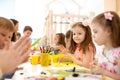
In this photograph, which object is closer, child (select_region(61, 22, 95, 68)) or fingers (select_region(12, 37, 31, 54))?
fingers (select_region(12, 37, 31, 54))

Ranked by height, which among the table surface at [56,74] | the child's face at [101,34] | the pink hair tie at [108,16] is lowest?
the table surface at [56,74]

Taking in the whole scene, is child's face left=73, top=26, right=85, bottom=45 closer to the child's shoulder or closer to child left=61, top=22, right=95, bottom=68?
child left=61, top=22, right=95, bottom=68

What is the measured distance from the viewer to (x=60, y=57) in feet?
5.93

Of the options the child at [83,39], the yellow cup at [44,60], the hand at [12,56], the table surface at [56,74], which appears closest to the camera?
the hand at [12,56]

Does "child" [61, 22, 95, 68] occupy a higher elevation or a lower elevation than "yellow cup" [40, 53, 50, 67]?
higher

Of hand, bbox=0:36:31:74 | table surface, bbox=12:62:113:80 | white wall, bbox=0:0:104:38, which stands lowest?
table surface, bbox=12:62:113:80

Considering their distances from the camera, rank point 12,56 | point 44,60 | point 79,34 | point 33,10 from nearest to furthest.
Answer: point 12,56 → point 44,60 → point 79,34 → point 33,10

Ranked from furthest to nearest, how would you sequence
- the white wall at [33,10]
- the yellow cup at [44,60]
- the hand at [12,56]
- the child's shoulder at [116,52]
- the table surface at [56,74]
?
the white wall at [33,10]
the yellow cup at [44,60]
the child's shoulder at [116,52]
the table surface at [56,74]
the hand at [12,56]

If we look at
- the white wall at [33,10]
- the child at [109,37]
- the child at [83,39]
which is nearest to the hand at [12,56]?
the child at [109,37]

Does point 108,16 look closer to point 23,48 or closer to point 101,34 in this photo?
point 101,34

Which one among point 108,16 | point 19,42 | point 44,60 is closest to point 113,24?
point 108,16

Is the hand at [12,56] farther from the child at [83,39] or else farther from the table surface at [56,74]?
the child at [83,39]

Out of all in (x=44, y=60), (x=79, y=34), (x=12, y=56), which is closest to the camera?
(x=12, y=56)

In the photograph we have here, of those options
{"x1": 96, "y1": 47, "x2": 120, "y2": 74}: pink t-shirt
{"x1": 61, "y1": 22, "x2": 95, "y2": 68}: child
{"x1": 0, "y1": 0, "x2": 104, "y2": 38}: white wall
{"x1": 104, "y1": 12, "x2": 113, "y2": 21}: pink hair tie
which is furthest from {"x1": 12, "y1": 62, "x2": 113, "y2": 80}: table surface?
{"x1": 0, "y1": 0, "x2": 104, "y2": 38}: white wall
